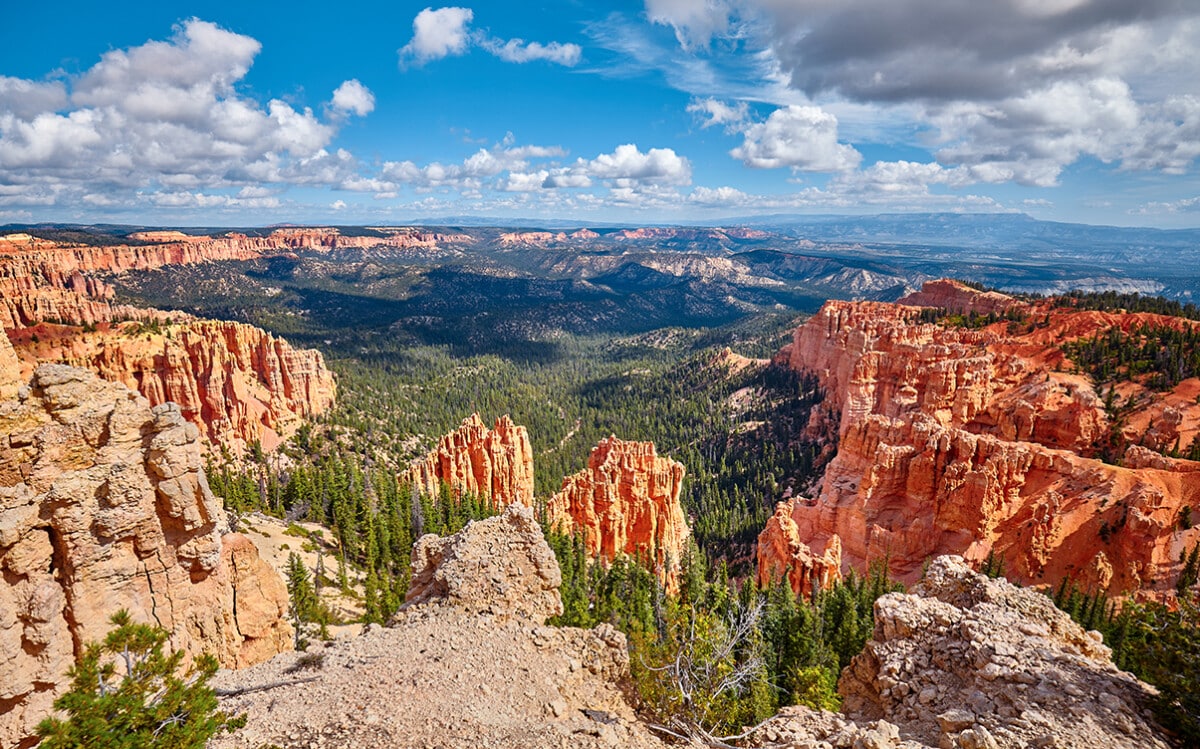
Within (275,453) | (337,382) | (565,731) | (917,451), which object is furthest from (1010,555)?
(337,382)

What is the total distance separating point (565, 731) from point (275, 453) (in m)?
63.3

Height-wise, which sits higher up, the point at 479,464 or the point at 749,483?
the point at 479,464

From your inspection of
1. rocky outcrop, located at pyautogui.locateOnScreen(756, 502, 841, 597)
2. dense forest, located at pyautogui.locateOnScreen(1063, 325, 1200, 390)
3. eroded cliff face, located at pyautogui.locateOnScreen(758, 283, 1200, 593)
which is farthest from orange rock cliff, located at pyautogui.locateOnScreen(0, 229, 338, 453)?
dense forest, located at pyautogui.locateOnScreen(1063, 325, 1200, 390)

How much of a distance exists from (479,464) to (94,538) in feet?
149

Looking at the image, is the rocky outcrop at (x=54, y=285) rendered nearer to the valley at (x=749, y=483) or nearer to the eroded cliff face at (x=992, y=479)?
the valley at (x=749, y=483)

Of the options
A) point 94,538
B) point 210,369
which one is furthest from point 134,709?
point 210,369

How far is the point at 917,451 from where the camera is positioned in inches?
1783

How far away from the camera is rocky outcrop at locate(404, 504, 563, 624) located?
1819cm

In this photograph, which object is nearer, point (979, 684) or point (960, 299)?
point (979, 684)

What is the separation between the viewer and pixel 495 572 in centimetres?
1878

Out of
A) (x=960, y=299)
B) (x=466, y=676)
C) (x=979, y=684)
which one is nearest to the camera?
(x=979, y=684)

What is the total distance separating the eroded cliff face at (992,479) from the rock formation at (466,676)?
28.9 m

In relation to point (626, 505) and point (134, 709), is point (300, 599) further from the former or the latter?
point (626, 505)

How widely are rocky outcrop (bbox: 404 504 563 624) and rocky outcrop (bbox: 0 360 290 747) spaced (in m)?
5.73
